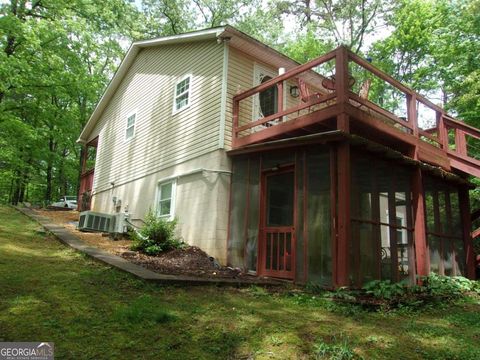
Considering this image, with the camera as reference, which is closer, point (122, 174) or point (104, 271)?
point (104, 271)

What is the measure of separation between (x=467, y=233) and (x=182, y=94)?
9.18 m

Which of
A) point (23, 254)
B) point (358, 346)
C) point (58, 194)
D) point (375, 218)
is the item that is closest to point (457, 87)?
point (375, 218)

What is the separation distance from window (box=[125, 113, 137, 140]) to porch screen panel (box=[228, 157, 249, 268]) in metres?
7.03

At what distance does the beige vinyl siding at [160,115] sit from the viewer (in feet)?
34.4

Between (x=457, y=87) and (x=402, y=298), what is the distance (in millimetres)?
12955

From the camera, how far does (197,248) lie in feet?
31.1

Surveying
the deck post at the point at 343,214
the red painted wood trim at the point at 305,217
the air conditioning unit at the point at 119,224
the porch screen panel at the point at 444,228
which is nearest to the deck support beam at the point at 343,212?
the deck post at the point at 343,214

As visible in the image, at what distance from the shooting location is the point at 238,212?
29.7 ft

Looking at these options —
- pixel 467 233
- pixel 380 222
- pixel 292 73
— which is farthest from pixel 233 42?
pixel 467 233

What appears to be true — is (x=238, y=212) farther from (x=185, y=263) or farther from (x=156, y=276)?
(x=156, y=276)

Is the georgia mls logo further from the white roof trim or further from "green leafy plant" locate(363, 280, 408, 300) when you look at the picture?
the white roof trim

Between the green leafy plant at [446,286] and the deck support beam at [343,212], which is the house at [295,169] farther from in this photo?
the green leafy plant at [446,286]

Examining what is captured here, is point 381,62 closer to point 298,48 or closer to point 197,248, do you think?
point 298,48

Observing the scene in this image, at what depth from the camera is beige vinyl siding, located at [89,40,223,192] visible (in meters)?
10.5
